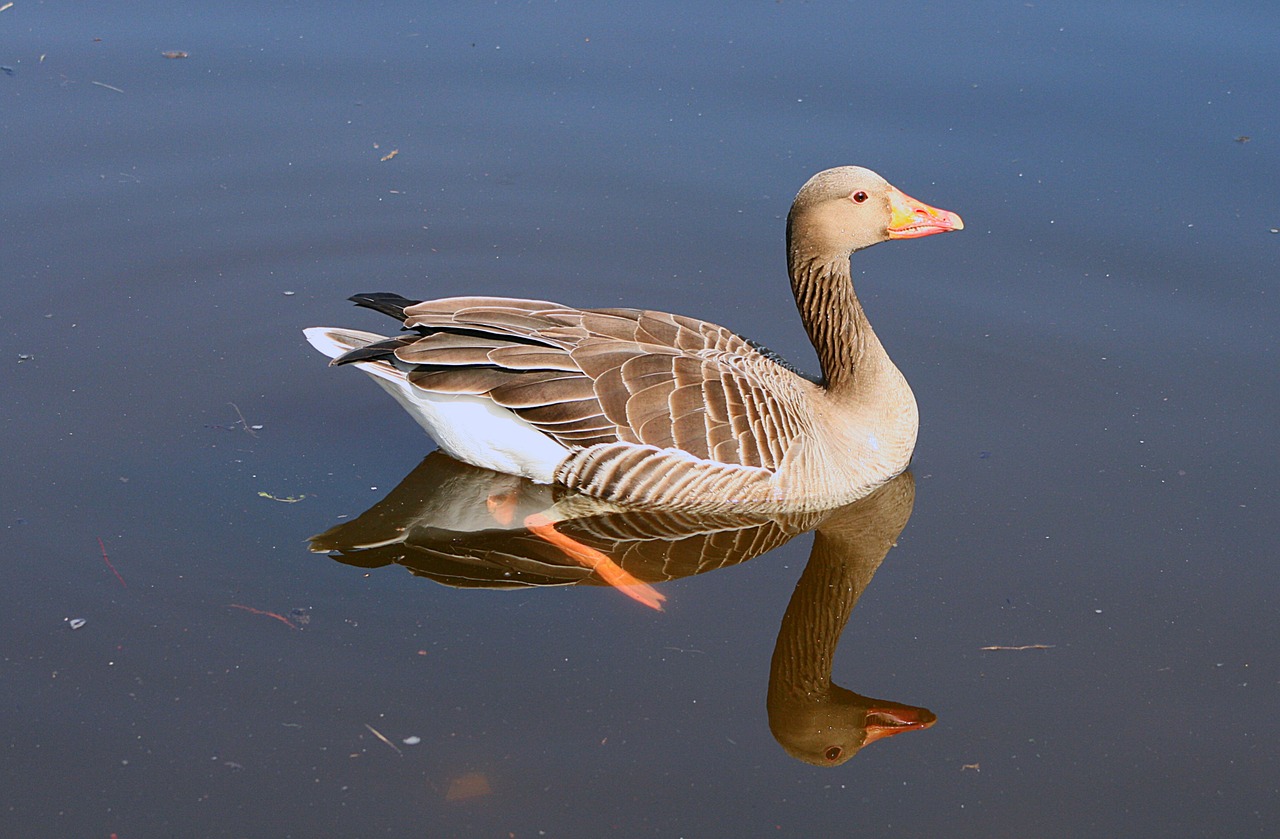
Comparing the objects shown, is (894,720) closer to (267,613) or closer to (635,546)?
(635,546)

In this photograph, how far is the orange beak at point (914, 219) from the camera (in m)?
6.42

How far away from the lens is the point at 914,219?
6445 mm

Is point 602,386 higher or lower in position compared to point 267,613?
higher

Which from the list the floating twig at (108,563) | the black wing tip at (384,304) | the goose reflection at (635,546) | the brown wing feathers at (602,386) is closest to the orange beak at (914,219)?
the brown wing feathers at (602,386)

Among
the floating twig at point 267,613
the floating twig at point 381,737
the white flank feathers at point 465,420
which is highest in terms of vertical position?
the white flank feathers at point 465,420

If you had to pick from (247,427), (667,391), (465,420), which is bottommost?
(247,427)

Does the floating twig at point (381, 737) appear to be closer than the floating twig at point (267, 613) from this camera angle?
Yes

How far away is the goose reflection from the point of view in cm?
540

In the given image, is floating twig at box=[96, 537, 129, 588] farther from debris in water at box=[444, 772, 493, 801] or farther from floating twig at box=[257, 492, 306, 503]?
debris in water at box=[444, 772, 493, 801]

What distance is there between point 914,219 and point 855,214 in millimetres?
293

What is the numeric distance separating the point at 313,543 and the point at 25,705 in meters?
1.40

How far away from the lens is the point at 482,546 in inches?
242

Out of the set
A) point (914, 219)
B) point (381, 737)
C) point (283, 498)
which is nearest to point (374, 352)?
point (283, 498)

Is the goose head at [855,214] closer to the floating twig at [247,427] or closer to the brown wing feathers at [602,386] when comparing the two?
the brown wing feathers at [602,386]
